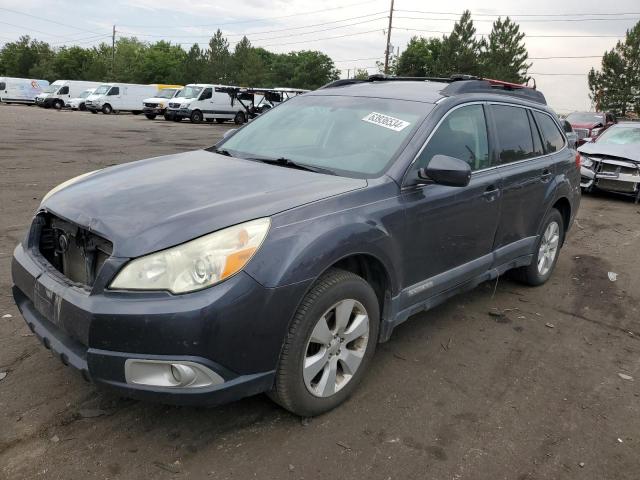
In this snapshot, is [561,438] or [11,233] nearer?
[561,438]

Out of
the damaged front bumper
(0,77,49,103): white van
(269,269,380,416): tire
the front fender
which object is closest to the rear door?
the front fender

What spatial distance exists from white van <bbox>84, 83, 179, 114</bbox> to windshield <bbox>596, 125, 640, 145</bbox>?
33.2 metres

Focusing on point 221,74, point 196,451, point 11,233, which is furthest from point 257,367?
point 221,74

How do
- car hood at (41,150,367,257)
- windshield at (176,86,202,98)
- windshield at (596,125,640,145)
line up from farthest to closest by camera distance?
windshield at (176,86,202,98), windshield at (596,125,640,145), car hood at (41,150,367,257)

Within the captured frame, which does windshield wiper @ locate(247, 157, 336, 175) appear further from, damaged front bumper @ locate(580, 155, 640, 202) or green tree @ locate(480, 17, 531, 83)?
green tree @ locate(480, 17, 531, 83)

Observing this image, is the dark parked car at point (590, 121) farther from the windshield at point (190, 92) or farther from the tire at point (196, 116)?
the windshield at point (190, 92)

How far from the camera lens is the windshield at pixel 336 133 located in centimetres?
339

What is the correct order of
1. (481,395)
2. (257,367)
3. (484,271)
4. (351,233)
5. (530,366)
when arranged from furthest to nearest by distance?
1. (484,271)
2. (530,366)
3. (481,395)
4. (351,233)
5. (257,367)

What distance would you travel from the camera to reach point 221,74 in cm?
7100

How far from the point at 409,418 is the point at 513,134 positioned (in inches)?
102

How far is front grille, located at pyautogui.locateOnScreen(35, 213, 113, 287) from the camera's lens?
258 centimetres

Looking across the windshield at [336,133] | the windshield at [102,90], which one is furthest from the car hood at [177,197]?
the windshield at [102,90]

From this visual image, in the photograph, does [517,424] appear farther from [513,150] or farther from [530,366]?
[513,150]

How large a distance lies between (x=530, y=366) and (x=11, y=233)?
211 inches
